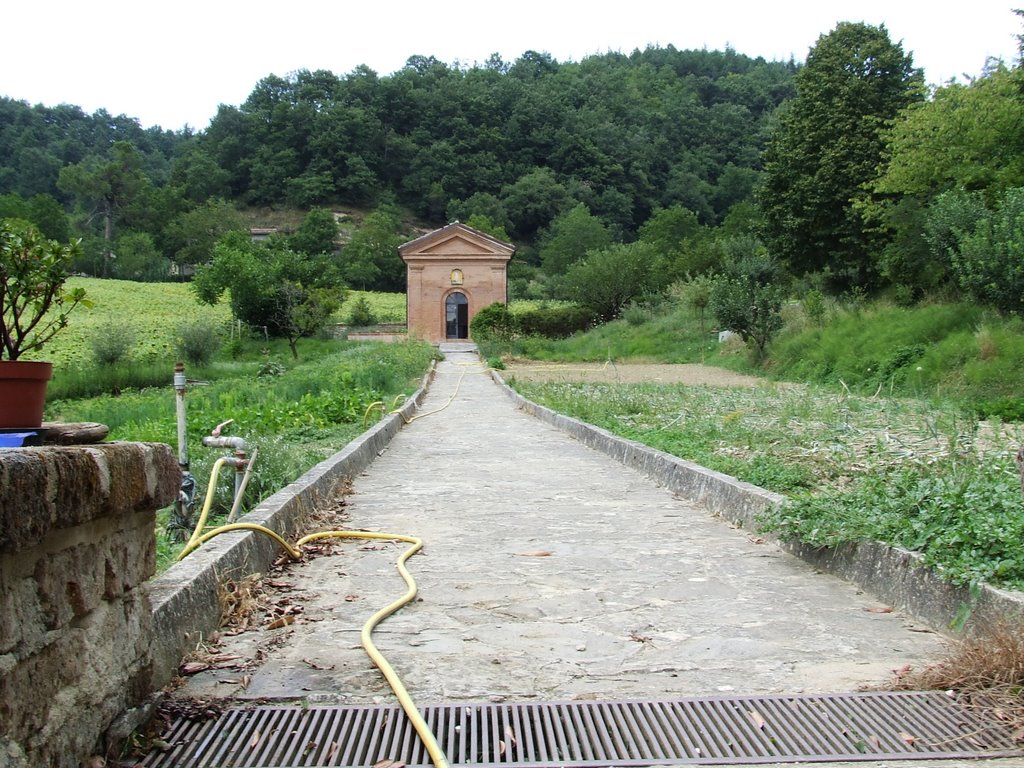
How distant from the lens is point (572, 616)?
416 cm

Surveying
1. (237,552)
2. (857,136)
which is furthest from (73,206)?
(237,552)

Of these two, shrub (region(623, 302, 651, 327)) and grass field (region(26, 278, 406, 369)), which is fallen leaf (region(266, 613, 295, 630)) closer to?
grass field (region(26, 278, 406, 369))

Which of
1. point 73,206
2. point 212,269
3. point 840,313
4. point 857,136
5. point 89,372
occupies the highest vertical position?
point 73,206

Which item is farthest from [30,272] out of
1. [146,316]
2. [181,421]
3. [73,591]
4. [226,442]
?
[146,316]

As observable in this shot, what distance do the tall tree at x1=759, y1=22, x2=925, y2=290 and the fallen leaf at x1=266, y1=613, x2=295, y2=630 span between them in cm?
3002

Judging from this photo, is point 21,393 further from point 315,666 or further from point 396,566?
point 396,566

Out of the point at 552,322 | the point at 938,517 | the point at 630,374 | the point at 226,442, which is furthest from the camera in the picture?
the point at 552,322

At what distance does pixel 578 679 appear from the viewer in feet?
11.0

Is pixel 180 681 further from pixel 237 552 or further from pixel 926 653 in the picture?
pixel 926 653

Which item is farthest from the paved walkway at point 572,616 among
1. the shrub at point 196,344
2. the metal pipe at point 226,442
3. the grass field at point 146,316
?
the shrub at point 196,344

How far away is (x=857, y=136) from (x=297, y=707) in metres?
33.6

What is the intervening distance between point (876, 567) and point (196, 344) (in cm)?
3964

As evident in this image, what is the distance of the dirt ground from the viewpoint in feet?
81.9

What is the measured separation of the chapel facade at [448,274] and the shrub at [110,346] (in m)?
17.4
